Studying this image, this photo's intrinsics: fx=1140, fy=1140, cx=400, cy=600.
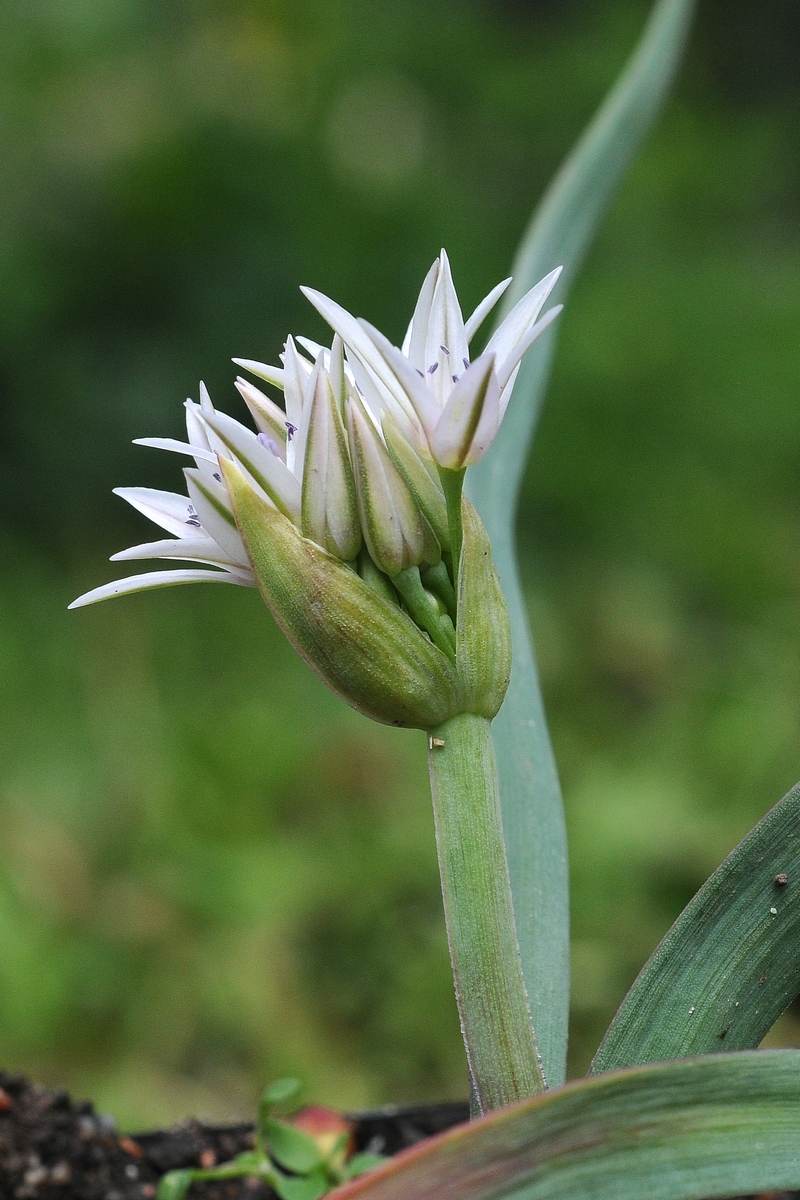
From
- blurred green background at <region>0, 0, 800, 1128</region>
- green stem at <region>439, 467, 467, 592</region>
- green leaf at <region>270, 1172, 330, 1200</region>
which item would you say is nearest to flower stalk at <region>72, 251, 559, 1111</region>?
green stem at <region>439, 467, 467, 592</region>

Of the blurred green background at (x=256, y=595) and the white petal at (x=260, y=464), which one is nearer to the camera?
the white petal at (x=260, y=464)

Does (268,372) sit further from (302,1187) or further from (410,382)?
(302,1187)

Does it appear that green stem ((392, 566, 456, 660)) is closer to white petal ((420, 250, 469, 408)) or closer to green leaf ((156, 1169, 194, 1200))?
white petal ((420, 250, 469, 408))

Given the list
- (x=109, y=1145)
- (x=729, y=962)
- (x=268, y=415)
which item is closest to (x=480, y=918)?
(x=729, y=962)

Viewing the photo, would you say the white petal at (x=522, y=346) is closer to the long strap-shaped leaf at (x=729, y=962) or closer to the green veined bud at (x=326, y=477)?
the green veined bud at (x=326, y=477)

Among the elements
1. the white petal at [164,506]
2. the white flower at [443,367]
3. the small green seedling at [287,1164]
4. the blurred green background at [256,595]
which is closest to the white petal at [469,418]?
the white flower at [443,367]

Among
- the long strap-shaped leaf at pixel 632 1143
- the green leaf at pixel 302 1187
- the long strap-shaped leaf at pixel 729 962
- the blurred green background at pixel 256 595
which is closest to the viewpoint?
the long strap-shaped leaf at pixel 632 1143
